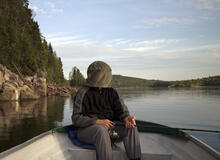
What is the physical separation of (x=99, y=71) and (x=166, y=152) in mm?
1768

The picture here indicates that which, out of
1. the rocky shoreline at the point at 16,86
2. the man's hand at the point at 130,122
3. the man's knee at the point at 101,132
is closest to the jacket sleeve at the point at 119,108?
the man's hand at the point at 130,122

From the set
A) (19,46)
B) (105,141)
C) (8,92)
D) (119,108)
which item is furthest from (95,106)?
(19,46)

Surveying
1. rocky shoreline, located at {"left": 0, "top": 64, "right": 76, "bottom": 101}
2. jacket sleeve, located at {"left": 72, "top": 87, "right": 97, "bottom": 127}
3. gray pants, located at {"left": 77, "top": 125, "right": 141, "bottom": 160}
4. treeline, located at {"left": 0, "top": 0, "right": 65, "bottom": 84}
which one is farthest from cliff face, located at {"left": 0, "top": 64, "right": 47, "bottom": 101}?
gray pants, located at {"left": 77, "top": 125, "right": 141, "bottom": 160}

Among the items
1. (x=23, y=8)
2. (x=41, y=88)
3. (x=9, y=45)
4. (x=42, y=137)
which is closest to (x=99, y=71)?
(x=42, y=137)

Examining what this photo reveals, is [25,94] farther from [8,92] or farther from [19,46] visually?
[19,46]

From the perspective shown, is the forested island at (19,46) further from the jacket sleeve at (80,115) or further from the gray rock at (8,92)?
the jacket sleeve at (80,115)

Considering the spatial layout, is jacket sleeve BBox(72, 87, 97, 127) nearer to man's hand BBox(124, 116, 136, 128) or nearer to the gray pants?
the gray pants

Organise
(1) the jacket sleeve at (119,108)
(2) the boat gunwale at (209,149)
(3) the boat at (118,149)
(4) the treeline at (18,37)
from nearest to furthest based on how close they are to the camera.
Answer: (2) the boat gunwale at (209,149)
(3) the boat at (118,149)
(1) the jacket sleeve at (119,108)
(4) the treeline at (18,37)

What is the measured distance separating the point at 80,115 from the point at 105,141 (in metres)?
0.61

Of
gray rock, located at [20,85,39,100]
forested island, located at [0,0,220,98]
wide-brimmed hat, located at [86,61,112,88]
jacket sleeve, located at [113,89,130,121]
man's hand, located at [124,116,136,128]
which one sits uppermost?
forested island, located at [0,0,220,98]

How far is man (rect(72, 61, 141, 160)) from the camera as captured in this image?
2.95 metres

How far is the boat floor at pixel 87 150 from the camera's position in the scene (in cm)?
297

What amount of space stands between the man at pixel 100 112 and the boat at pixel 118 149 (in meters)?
0.34

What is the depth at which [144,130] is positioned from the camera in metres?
4.42
